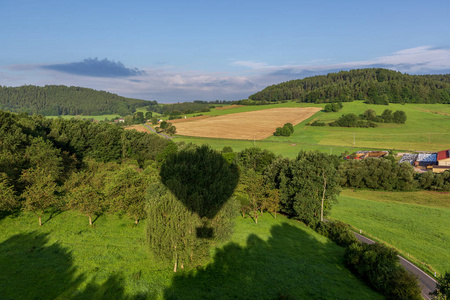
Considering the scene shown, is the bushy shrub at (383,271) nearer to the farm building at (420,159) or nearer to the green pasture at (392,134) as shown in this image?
the farm building at (420,159)

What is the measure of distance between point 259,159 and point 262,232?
41.9 metres

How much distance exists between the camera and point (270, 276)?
24.5 metres

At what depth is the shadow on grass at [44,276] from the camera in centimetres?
1884

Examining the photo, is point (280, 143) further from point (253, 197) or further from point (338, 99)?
point (338, 99)

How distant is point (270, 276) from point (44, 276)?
68.2ft

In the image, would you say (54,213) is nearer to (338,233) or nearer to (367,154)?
(338,233)

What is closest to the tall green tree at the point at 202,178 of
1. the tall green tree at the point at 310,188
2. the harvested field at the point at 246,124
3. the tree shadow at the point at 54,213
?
the tree shadow at the point at 54,213

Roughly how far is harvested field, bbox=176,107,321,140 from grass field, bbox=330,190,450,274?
59.1 meters

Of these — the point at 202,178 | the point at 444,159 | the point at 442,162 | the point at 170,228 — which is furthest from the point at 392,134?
the point at 170,228

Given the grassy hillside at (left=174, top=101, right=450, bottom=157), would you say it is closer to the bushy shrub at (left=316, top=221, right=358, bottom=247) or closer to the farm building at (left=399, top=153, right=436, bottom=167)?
the farm building at (left=399, top=153, right=436, bottom=167)

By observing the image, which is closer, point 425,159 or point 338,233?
point 338,233

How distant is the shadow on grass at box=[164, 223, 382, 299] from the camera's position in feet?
69.8

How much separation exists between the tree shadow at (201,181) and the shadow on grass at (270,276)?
171 inches

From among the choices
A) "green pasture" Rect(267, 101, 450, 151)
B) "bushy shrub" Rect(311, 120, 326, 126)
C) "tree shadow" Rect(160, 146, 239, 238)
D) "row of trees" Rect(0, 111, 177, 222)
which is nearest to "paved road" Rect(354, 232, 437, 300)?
"tree shadow" Rect(160, 146, 239, 238)
